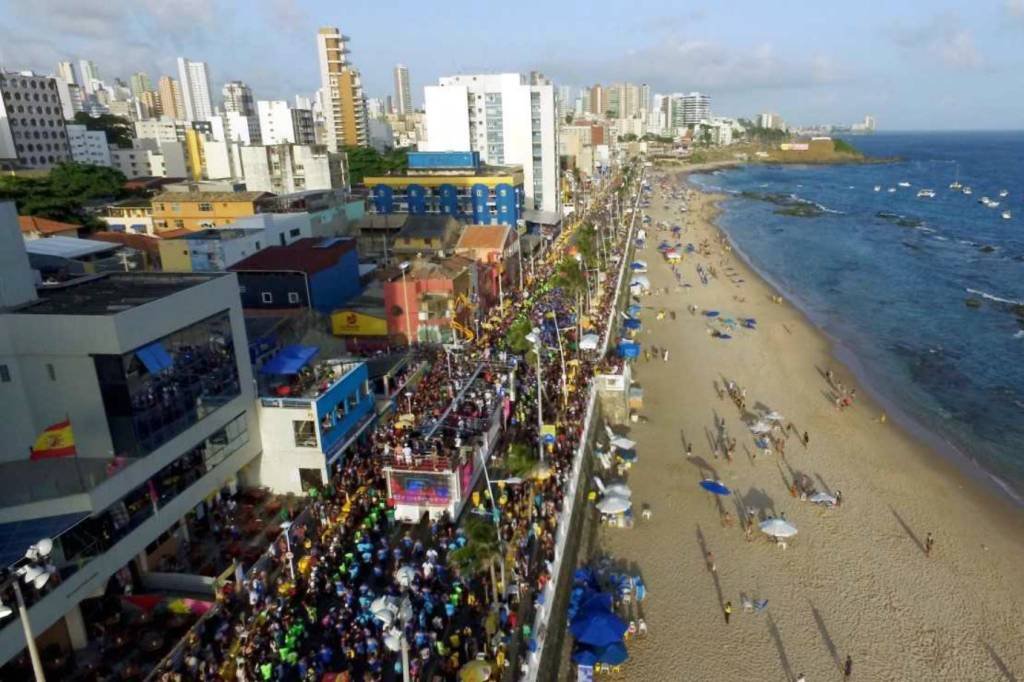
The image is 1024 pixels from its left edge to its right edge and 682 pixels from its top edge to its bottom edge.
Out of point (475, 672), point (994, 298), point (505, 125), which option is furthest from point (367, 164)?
point (475, 672)

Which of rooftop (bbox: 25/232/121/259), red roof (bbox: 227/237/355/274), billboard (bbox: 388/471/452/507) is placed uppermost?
rooftop (bbox: 25/232/121/259)

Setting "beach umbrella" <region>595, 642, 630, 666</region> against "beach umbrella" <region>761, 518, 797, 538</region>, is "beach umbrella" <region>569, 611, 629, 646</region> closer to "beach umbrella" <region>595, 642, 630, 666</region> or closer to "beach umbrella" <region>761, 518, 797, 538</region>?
"beach umbrella" <region>595, 642, 630, 666</region>

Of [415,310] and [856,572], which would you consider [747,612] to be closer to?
[856,572]

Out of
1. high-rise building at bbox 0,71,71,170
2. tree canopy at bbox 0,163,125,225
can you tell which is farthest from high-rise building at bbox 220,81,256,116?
tree canopy at bbox 0,163,125,225

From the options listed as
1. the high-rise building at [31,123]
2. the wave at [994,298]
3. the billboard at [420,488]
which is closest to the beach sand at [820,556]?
the billboard at [420,488]

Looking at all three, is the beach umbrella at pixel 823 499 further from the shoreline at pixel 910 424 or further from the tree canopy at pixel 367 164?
the tree canopy at pixel 367 164

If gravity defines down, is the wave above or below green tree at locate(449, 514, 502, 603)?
below

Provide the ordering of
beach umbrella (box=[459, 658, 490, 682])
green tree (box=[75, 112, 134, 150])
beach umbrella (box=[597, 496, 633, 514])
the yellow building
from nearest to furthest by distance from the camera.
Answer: beach umbrella (box=[459, 658, 490, 682])
beach umbrella (box=[597, 496, 633, 514])
the yellow building
green tree (box=[75, 112, 134, 150])
